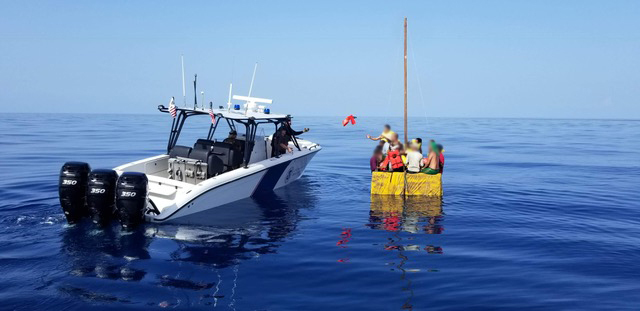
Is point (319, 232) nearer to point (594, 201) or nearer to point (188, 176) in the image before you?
point (188, 176)

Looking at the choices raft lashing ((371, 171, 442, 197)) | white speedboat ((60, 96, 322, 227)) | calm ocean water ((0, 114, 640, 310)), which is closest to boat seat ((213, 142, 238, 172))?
white speedboat ((60, 96, 322, 227))

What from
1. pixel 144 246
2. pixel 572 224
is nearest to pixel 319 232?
pixel 144 246

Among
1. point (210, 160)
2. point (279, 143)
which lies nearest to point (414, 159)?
point (279, 143)

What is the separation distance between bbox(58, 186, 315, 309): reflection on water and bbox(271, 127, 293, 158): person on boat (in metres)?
3.14

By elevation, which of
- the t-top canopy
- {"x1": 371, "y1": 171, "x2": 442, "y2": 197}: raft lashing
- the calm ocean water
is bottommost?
the calm ocean water

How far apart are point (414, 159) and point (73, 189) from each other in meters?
9.03

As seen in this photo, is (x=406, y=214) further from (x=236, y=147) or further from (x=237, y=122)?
(x=237, y=122)

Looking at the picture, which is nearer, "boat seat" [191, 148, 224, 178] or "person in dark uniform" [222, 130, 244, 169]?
"boat seat" [191, 148, 224, 178]

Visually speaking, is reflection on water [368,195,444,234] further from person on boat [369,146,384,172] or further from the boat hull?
the boat hull

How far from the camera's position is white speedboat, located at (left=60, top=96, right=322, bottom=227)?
9695 mm

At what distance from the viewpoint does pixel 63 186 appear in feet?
32.6

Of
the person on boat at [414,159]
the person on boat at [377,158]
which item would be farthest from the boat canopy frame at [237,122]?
the person on boat at [414,159]

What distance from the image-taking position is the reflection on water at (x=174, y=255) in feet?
23.0

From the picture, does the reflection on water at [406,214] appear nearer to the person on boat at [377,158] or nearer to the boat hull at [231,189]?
the person on boat at [377,158]
